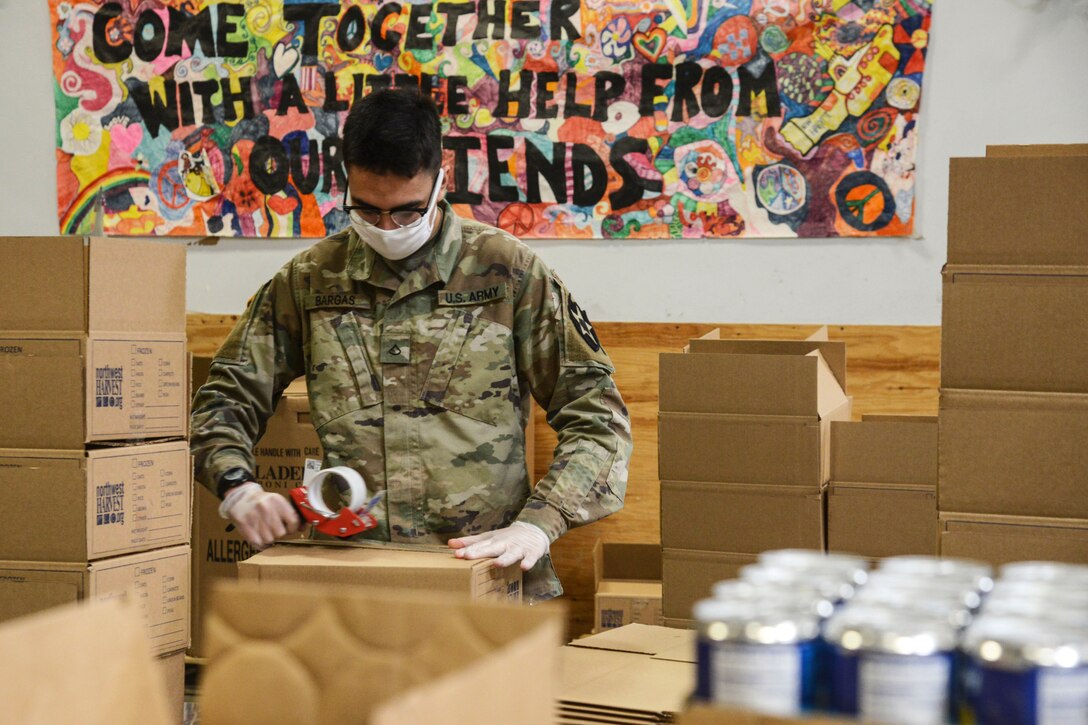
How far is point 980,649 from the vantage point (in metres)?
0.72

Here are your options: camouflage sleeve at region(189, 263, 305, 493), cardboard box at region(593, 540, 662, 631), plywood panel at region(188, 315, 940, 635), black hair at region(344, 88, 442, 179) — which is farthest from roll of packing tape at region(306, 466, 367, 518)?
plywood panel at region(188, 315, 940, 635)

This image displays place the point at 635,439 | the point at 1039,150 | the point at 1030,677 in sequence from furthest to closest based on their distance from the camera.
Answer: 1. the point at 635,439
2. the point at 1039,150
3. the point at 1030,677

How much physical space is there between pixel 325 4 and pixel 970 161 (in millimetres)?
2741

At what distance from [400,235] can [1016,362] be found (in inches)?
41.5

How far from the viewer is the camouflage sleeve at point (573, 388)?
2045 millimetres

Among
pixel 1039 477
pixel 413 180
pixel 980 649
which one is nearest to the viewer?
pixel 980 649

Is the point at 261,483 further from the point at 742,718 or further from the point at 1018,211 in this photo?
the point at 742,718

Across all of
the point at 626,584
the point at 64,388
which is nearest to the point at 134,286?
the point at 64,388

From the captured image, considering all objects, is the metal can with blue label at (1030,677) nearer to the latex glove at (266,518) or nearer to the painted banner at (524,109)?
the latex glove at (266,518)

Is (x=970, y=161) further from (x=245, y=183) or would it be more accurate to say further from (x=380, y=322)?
(x=245, y=183)

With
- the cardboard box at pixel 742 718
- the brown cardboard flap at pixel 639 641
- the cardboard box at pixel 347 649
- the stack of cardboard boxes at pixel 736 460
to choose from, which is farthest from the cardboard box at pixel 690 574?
the cardboard box at pixel 742 718

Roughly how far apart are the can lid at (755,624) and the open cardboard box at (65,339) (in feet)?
5.59

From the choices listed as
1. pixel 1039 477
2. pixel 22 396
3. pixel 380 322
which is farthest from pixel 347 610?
pixel 22 396

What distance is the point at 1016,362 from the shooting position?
5.32 feet
